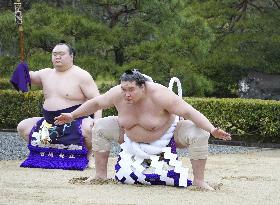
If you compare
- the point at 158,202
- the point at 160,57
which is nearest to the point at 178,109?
the point at 158,202

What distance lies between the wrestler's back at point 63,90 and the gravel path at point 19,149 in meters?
1.13

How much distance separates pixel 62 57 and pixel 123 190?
5.81 ft

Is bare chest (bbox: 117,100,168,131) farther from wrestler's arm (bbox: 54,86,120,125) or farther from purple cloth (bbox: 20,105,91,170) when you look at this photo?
purple cloth (bbox: 20,105,91,170)

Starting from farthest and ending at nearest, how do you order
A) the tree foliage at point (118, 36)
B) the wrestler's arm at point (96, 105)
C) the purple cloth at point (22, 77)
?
the tree foliage at point (118, 36)
the purple cloth at point (22, 77)
the wrestler's arm at point (96, 105)

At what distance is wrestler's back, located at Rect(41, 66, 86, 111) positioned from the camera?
560cm

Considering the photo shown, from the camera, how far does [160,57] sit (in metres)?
9.39

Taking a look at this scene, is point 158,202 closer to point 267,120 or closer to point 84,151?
point 84,151

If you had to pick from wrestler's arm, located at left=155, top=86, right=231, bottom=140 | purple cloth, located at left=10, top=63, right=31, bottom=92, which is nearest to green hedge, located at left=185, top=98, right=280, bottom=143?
purple cloth, located at left=10, top=63, right=31, bottom=92

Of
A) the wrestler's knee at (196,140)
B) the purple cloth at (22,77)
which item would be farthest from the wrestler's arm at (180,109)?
the purple cloth at (22,77)

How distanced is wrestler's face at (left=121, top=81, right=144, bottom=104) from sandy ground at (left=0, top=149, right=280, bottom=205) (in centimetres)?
55

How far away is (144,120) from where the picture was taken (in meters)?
Answer: 4.45

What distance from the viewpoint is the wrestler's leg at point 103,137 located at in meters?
4.60

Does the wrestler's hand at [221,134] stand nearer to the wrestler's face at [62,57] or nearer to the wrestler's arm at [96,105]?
the wrestler's arm at [96,105]

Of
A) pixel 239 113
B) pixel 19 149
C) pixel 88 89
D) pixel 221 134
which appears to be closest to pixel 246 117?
pixel 239 113
